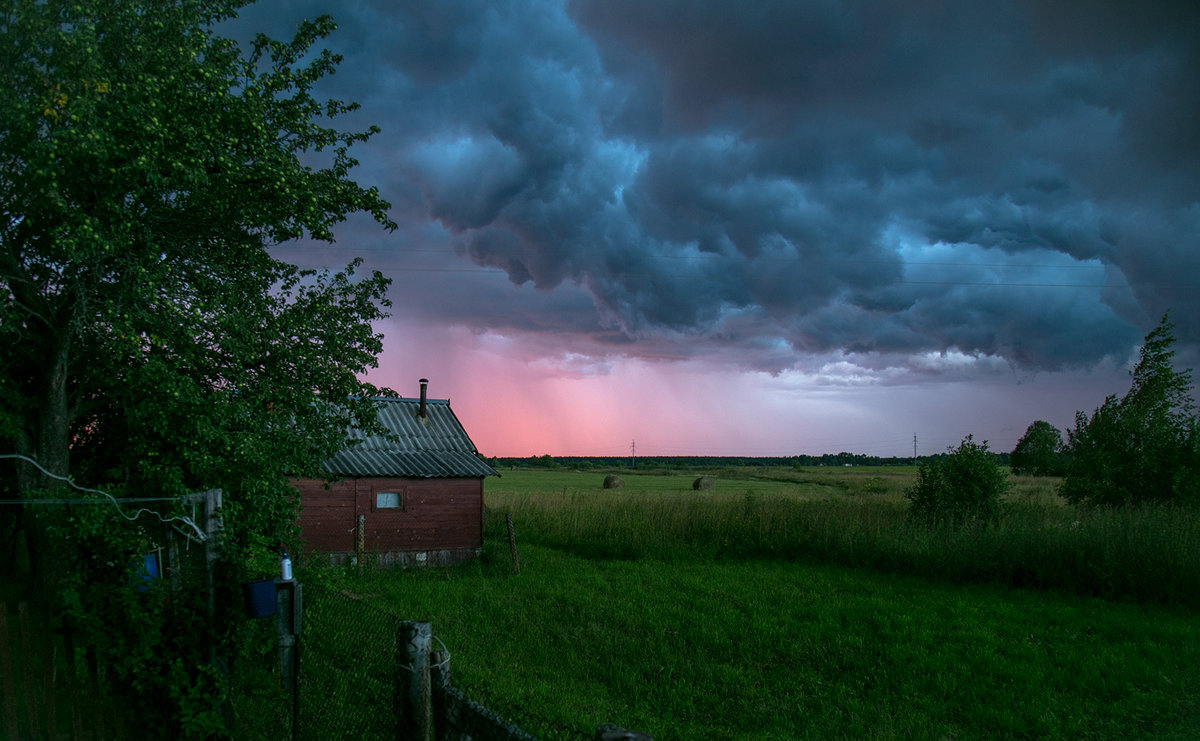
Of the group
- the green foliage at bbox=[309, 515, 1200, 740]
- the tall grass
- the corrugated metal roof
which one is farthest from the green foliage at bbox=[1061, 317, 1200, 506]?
the corrugated metal roof

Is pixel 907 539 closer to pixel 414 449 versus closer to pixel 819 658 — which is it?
pixel 819 658

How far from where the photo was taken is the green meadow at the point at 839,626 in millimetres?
7848

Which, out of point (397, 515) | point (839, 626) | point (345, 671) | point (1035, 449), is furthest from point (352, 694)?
point (1035, 449)

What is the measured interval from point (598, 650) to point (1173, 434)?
19.7 m

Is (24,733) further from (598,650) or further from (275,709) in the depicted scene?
(598,650)

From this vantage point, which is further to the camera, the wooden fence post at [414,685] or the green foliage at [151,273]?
the green foliage at [151,273]

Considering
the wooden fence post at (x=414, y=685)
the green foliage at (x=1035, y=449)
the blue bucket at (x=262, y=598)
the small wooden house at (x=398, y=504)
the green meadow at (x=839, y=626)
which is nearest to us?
the wooden fence post at (x=414, y=685)

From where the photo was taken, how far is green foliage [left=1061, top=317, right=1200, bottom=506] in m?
19.4

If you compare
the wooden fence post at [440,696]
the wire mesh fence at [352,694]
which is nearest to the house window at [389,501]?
the wire mesh fence at [352,694]

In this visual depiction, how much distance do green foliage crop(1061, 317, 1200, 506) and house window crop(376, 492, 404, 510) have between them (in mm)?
21277

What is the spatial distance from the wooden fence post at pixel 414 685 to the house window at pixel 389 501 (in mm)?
15854

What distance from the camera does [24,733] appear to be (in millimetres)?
4777

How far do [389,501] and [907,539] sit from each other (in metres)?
14.2

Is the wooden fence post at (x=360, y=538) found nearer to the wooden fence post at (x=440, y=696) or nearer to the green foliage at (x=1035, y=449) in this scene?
the wooden fence post at (x=440, y=696)
